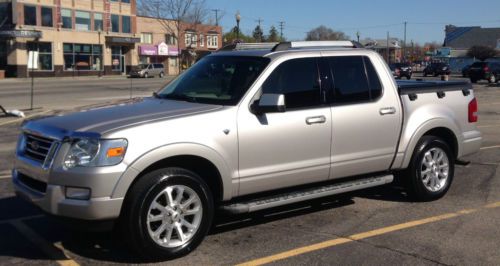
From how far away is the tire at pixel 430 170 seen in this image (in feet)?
21.3

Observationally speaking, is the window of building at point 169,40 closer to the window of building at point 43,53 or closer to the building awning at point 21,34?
the window of building at point 43,53

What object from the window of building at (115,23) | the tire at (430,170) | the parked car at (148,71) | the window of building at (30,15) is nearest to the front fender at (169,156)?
the tire at (430,170)

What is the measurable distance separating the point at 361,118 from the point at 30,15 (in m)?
58.0

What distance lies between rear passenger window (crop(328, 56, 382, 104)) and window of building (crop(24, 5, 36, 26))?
5726 centimetres

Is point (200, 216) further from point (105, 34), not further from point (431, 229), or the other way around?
point (105, 34)

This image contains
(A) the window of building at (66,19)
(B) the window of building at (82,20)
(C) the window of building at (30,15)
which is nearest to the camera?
(C) the window of building at (30,15)

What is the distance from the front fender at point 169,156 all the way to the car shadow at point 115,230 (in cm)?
37

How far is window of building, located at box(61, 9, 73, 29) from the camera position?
61.1m

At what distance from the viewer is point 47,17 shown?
59.3m

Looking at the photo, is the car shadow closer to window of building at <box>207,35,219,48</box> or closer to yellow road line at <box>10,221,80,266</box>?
yellow road line at <box>10,221,80,266</box>

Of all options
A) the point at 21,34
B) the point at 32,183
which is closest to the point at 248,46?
the point at 32,183

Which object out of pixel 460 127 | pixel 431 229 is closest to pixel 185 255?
pixel 431 229

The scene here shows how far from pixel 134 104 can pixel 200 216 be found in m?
1.33

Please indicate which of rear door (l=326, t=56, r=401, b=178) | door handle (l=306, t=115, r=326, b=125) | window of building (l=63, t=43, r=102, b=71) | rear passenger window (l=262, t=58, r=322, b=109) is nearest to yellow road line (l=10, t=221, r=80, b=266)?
rear passenger window (l=262, t=58, r=322, b=109)
